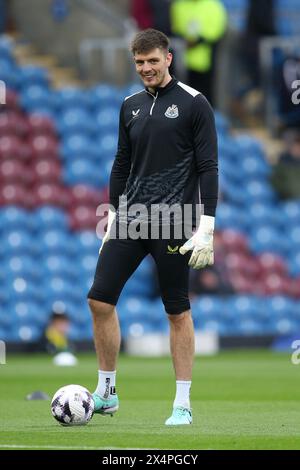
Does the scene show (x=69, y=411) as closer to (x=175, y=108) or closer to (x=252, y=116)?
(x=175, y=108)

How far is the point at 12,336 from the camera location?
757 inches

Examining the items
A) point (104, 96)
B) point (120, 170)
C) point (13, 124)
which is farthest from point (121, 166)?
point (104, 96)

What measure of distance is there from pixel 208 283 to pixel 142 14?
5.08 metres

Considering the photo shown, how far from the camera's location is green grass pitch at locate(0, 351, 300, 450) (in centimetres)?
772

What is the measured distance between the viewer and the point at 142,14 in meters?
22.7

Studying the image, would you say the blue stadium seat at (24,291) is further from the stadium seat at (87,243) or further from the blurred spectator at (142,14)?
the blurred spectator at (142,14)

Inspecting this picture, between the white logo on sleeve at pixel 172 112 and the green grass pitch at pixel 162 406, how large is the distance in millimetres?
2059

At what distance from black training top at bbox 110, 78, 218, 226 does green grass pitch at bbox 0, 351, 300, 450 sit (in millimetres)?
1531

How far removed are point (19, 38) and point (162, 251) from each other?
51.5 feet

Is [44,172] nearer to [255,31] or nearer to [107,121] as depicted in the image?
[107,121]

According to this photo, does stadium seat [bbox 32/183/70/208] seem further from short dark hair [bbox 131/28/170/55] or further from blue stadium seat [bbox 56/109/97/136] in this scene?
short dark hair [bbox 131/28/170/55]

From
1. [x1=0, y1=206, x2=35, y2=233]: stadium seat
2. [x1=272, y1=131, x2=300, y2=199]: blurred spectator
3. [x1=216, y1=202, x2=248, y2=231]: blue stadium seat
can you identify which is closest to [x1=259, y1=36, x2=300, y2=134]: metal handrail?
[x1=272, y1=131, x2=300, y2=199]: blurred spectator

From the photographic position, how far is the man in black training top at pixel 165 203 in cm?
893
